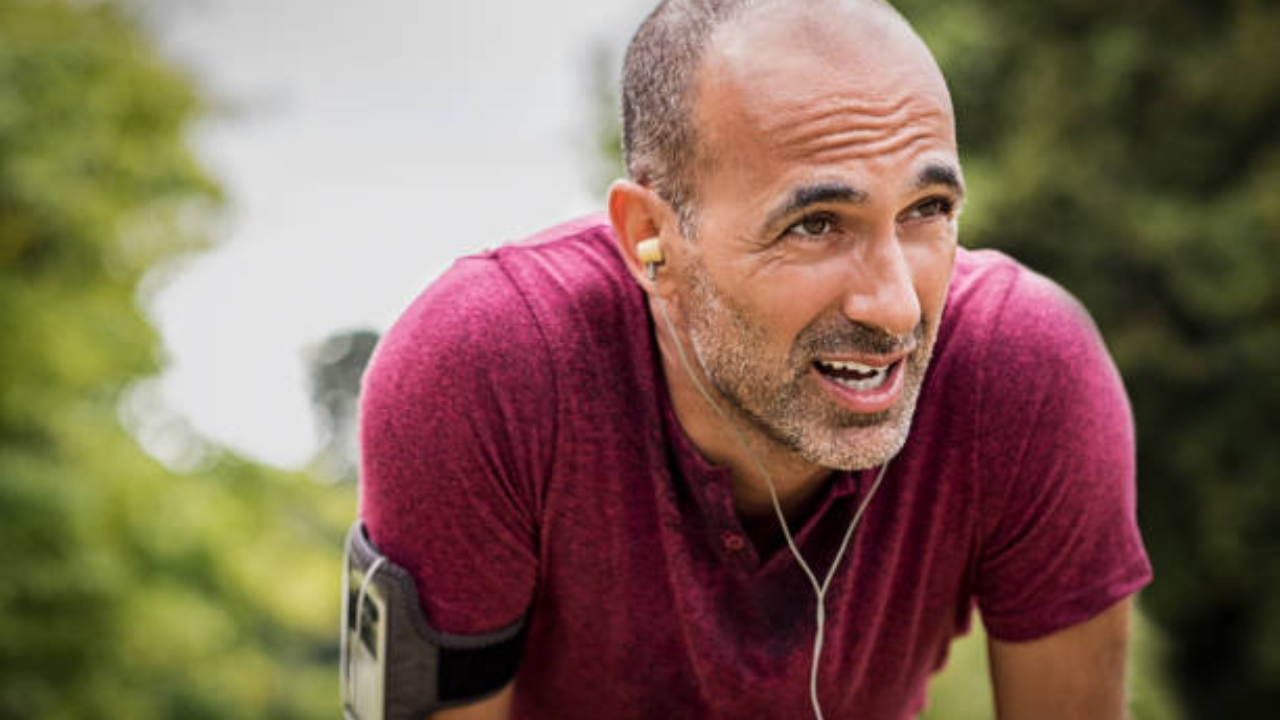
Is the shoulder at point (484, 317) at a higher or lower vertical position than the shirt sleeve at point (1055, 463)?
higher

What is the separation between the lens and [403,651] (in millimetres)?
1742

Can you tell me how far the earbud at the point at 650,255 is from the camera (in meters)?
1.65

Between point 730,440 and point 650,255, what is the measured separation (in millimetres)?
269

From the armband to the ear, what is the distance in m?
0.50

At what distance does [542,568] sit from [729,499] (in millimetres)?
279

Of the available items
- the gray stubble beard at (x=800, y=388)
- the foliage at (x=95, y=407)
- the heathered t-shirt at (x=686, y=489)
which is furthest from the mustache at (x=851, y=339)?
the foliage at (x=95, y=407)

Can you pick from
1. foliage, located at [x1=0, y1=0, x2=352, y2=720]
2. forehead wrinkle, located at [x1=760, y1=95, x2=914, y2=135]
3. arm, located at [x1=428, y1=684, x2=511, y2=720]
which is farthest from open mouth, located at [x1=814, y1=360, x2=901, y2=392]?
foliage, located at [x1=0, y1=0, x2=352, y2=720]

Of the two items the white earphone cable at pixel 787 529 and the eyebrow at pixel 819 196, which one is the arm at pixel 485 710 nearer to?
the white earphone cable at pixel 787 529

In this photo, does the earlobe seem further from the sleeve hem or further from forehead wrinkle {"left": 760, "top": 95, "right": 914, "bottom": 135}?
the sleeve hem

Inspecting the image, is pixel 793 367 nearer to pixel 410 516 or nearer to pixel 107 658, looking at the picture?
pixel 410 516

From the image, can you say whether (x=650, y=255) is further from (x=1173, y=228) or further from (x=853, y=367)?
(x=1173, y=228)

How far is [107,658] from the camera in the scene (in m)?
5.02

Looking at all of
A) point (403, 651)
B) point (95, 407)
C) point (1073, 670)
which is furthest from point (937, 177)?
point (95, 407)

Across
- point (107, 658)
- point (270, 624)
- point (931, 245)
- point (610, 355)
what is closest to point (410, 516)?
point (610, 355)
